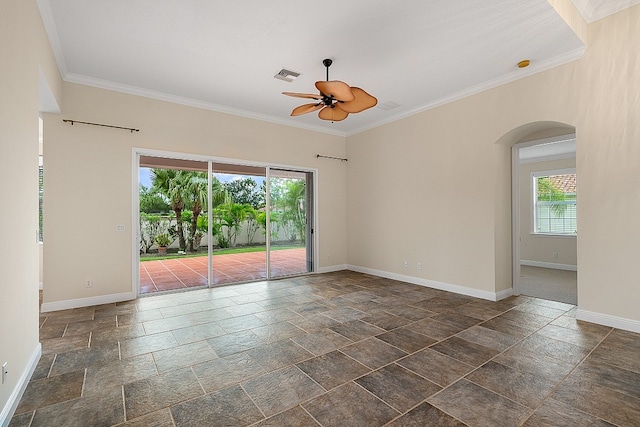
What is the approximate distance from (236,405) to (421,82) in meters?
4.57

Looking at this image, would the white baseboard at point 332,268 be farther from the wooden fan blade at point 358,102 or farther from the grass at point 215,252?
the wooden fan blade at point 358,102

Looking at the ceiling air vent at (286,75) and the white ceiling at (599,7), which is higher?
the white ceiling at (599,7)

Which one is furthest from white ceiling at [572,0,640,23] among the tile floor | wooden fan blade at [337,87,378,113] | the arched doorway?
the tile floor

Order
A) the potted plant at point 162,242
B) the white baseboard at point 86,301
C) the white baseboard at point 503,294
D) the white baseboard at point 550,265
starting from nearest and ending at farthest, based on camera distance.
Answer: the white baseboard at point 86,301, the white baseboard at point 503,294, the potted plant at point 162,242, the white baseboard at point 550,265

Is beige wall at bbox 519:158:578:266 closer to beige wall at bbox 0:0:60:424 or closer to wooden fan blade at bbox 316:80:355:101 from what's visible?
wooden fan blade at bbox 316:80:355:101

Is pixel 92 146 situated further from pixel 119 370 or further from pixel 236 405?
pixel 236 405

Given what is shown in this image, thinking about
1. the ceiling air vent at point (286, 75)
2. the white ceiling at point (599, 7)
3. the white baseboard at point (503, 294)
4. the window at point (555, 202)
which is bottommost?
the white baseboard at point (503, 294)

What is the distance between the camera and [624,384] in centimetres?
228

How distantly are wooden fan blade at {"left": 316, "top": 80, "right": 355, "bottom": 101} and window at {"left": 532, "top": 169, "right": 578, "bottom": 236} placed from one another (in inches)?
279

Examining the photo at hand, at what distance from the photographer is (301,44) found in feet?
11.3

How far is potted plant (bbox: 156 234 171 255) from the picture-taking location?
5.44 m

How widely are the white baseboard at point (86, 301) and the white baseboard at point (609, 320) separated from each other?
242 inches

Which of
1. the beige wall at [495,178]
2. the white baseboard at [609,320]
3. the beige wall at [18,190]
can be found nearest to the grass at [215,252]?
the beige wall at [495,178]

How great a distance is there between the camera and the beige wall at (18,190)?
192 cm
